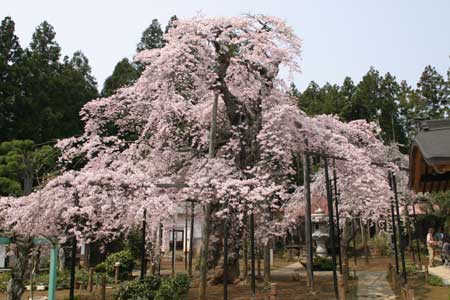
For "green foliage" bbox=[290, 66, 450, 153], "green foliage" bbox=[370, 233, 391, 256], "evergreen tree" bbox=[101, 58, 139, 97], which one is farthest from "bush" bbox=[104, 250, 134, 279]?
"green foliage" bbox=[290, 66, 450, 153]

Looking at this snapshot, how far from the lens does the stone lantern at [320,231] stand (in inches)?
1008

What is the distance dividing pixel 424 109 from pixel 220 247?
25478mm

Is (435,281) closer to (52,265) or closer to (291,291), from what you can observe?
(291,291)

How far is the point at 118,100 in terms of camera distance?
1662 centimetres

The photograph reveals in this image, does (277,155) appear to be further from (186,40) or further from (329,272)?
(329,272)

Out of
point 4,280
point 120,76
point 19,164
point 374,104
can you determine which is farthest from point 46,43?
point 374,104

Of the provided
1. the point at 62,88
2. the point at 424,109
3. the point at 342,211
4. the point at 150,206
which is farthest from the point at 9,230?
the point at 424,109

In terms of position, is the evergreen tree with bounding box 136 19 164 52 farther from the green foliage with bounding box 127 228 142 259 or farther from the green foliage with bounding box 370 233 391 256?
the green foliage with bounding box 370 233 391 256

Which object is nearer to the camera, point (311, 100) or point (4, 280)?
point (4, 280)

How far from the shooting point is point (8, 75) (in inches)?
1184

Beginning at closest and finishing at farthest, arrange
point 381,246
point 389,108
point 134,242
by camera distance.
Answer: point 134,242, point 381,246, point 389,108

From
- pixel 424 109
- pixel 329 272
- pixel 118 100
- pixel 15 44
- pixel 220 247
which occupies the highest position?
pixel 15 44

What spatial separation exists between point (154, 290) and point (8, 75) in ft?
82.5

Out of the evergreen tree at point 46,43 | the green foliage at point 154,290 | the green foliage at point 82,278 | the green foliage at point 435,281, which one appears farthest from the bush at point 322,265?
the evergreen tree at point 46,43
